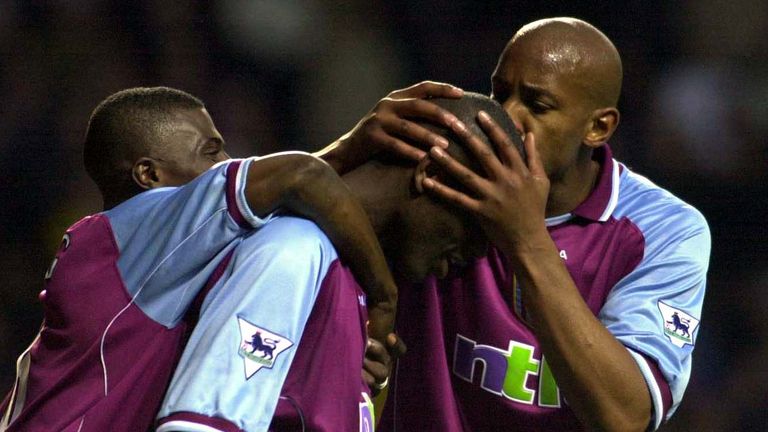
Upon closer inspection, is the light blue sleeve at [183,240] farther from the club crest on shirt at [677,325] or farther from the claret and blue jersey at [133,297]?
the club crest on shirt at [677,325]

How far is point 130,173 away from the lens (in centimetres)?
267

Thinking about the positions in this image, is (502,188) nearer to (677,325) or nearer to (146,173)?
(677,325)

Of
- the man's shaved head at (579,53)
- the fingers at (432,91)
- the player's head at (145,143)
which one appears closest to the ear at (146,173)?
the player's head at (145,143)

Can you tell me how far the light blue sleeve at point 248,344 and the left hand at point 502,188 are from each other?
0.37 meters

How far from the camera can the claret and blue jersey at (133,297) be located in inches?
83.1


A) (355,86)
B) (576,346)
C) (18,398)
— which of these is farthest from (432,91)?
(355,86)

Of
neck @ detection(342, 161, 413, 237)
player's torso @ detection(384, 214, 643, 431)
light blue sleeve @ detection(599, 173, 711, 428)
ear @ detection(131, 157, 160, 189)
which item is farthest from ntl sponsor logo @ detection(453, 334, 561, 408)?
ear @ detection(131, 157, 160, 189)

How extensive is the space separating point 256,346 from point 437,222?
1.53 ft

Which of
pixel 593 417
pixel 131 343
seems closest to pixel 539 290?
pixel 593 417

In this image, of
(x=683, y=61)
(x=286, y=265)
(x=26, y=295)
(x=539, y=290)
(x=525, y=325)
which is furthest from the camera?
(x=683, y=61)

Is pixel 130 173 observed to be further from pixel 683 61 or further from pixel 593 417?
pixel 683 61

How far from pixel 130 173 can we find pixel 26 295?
285 cm

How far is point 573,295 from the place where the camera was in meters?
2.60

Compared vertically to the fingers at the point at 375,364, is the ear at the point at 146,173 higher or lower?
higher
